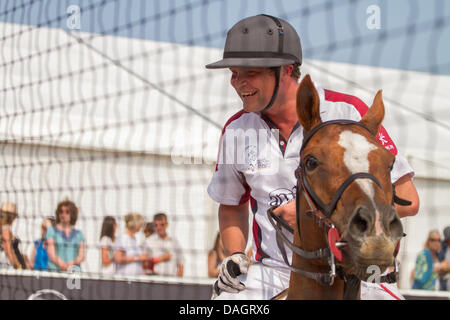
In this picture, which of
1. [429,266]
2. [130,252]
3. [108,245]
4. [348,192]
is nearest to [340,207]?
[348,192]

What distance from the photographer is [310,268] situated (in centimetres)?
242

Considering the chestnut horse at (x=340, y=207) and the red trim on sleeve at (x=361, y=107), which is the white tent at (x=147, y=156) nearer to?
the red trim on sleeve at (x=361, y=107)

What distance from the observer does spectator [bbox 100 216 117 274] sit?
7.17 m

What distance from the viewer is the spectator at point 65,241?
6.79 metres

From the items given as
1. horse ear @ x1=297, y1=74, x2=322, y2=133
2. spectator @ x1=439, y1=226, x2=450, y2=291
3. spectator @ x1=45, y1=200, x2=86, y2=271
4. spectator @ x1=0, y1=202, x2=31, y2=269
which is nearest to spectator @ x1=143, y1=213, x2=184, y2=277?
spectator @ x1=45, y1=200, x2=86, y2=271

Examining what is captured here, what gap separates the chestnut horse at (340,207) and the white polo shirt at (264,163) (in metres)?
0.36

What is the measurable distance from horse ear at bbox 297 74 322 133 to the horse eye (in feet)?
0.70

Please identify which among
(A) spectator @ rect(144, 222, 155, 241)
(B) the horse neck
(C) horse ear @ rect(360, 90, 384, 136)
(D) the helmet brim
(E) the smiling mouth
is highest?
(D) the helmet brim

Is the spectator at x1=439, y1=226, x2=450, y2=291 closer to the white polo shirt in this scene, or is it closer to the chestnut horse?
the white polo shirt

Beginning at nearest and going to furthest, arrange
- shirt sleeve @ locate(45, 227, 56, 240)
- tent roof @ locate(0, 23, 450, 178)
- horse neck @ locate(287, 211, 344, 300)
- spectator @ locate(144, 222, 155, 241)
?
horse neck @ locate(287, 211, 344, 300), shirt sleeve @ locate(45, 227, 56, 240), spectator @ locate(144, 222, 155, 241), tent roof @ locate(0, 23, 450, 178)

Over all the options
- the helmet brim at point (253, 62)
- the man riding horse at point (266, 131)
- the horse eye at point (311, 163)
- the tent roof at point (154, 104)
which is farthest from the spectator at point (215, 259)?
the horse eye at point (311, 163)
